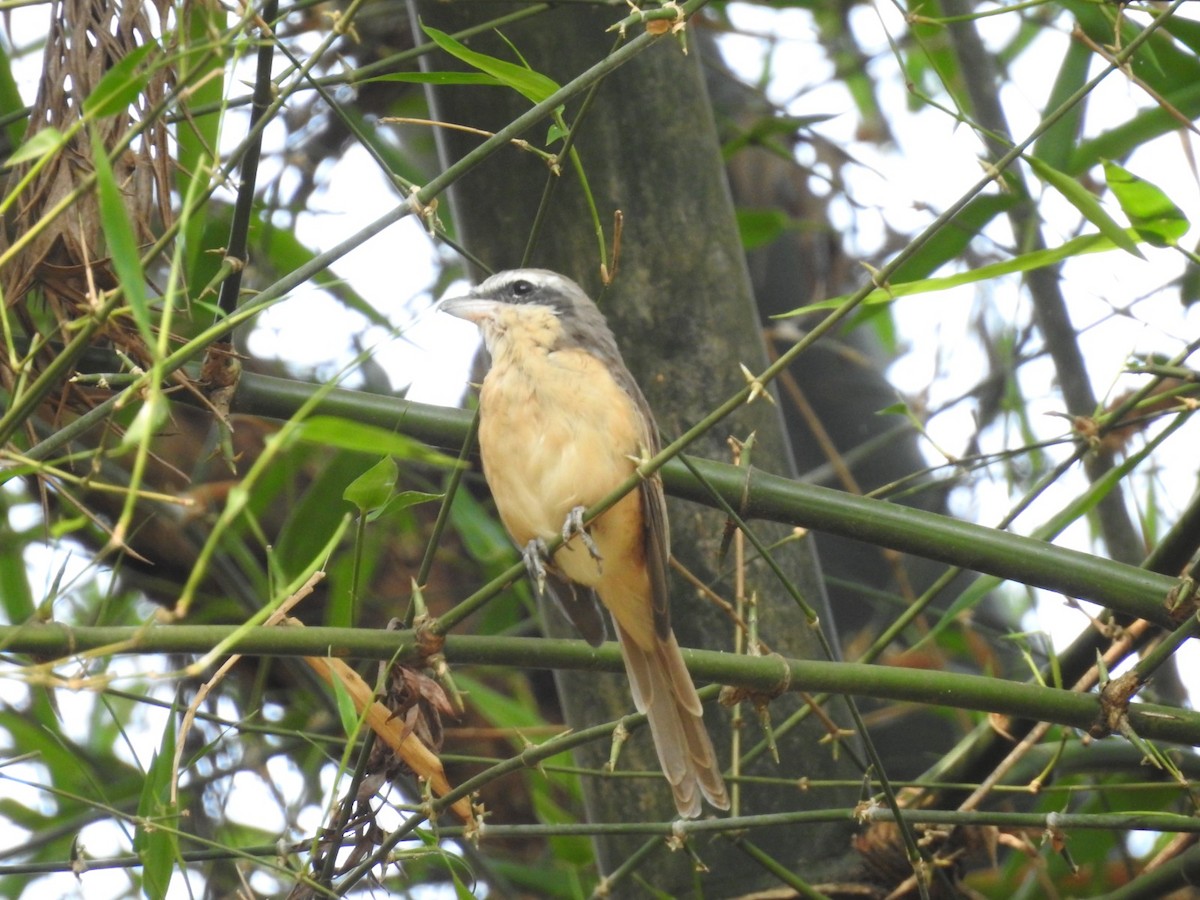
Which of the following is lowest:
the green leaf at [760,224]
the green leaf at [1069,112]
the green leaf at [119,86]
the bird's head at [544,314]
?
the green leaf at [119,86]

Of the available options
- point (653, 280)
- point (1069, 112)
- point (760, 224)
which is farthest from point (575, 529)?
point (760, 224)

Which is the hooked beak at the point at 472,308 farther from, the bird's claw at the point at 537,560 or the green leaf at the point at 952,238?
the green leaf at the point at 952,238

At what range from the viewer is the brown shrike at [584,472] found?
2994 mm

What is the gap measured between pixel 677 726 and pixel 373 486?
3.85 feet

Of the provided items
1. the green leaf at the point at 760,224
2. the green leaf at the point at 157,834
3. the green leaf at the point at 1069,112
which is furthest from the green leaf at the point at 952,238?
the green leaf at the point at 157,834

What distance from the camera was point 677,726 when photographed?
296cm

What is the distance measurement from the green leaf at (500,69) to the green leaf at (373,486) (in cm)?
65

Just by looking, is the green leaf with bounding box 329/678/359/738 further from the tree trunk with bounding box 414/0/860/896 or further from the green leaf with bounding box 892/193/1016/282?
the green leaf with bounding box 892/193/1016/282

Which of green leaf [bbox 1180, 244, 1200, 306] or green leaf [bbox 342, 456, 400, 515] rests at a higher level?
green leaf [bbox 1180, 244, 1200, 306]

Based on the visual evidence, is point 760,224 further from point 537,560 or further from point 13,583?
point 13,583

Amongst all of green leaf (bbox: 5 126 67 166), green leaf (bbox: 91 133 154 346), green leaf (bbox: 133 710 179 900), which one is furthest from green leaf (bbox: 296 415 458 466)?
green leaf (bbox: 133 710 179 900)

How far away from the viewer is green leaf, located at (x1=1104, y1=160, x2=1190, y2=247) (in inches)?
96.7

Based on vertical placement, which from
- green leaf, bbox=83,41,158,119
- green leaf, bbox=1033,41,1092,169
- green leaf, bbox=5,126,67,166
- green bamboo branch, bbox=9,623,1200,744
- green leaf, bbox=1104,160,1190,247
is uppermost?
green leaf, bbox=1033,41,1092,169

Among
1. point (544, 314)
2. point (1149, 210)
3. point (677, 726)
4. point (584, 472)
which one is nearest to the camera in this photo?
point (1149, 210)
